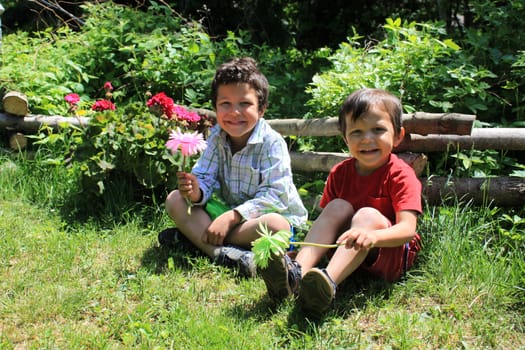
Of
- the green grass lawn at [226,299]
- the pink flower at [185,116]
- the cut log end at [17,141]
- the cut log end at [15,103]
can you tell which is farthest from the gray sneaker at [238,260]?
the cut log end at [15,103]

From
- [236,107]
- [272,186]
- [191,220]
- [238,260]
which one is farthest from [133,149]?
[238,260]

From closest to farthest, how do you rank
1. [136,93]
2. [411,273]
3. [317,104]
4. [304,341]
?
[304,341] < [411,273] < [317,104] < [136,93]

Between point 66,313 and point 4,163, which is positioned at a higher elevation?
point 4,163

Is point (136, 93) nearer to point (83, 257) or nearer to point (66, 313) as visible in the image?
point (83, 257)

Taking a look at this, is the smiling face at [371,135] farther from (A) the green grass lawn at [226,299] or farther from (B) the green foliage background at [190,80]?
(B) the green foliage background at [190,80]

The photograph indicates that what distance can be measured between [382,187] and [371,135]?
287 millimetres

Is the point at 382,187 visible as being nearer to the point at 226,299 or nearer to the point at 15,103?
the point at 226,299

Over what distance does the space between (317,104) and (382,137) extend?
189 cm

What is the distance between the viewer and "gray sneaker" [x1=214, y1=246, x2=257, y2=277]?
3.23 meters

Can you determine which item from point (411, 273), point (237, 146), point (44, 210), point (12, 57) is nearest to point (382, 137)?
point (411, 273)

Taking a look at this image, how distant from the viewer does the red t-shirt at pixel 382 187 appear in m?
2.91

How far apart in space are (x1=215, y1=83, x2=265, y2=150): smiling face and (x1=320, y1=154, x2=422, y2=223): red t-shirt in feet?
2.07

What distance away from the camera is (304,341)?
2539 mm

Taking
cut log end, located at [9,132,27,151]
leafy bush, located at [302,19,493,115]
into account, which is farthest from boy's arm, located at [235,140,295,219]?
cut log end, located at [9,132,27,151]
